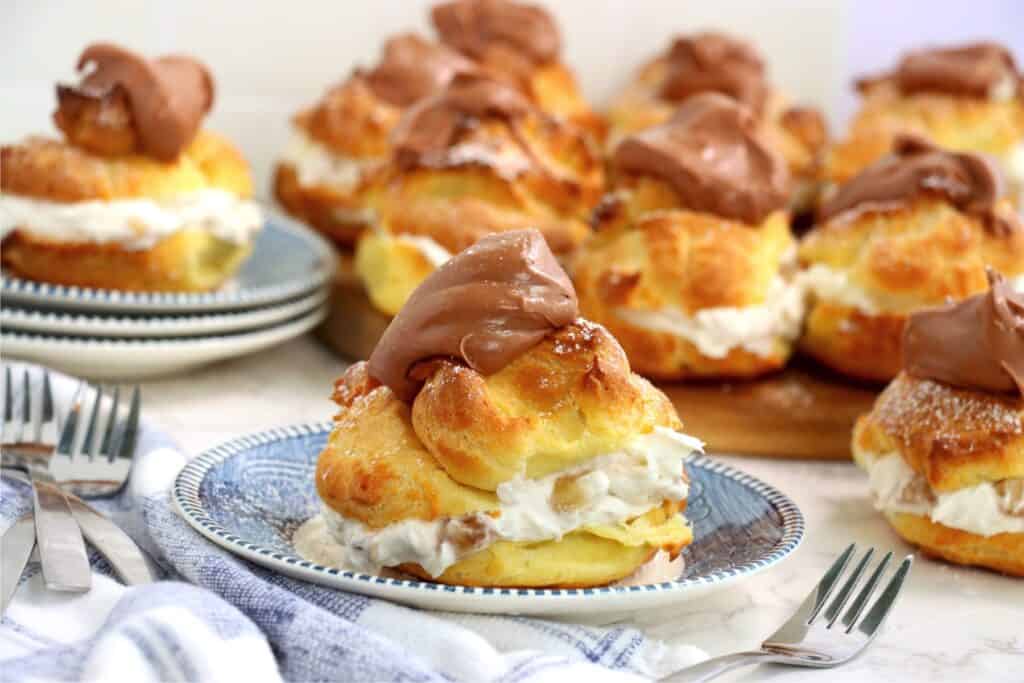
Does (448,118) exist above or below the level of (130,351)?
above

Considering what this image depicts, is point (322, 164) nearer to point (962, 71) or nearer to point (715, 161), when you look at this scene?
point (715, 161)

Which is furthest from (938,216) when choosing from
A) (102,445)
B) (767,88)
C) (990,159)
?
(102,445)

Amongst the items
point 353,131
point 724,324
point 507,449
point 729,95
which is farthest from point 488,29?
point 507,449

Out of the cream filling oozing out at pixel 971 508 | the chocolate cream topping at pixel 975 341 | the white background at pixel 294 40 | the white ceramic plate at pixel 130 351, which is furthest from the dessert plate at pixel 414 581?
the white background at pixel 294 40

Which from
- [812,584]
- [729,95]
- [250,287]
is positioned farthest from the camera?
[729,95]

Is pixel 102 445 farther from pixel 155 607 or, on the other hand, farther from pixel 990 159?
pixel 990 159
